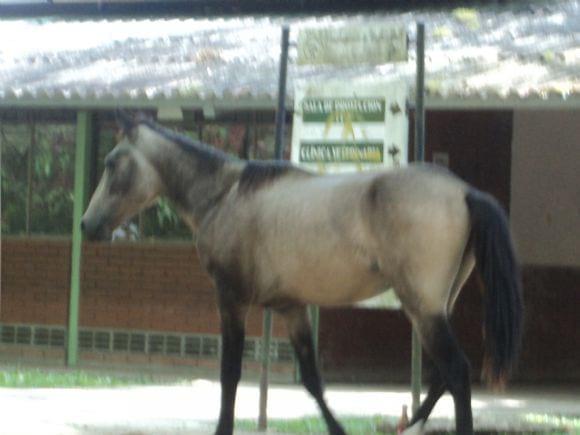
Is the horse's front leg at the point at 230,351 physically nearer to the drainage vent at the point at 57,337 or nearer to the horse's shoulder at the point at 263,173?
the horse's shoulder at the point at 263,173

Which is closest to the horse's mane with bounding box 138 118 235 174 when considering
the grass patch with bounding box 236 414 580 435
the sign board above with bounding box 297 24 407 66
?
the sign board above with bounding box 297 24 407 66

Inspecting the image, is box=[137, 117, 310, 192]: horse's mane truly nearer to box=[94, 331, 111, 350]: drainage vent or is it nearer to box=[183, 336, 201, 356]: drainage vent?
box=[183, 336, 201, 356]: drainage vent

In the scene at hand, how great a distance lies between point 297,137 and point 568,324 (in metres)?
6.29

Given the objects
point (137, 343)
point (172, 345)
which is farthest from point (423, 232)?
point (137, 343)

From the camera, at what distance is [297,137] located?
9898 mm

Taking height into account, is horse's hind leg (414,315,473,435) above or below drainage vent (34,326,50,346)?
above

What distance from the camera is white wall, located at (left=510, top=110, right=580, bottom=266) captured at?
15172mm

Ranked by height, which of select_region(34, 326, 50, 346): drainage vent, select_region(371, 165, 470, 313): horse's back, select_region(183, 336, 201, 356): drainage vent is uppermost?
select_region(371, 165, 470, 313): horse's back

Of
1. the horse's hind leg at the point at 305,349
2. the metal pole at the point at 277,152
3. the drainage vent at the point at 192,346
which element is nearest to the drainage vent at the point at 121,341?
the drainage vent at the point at 192,346

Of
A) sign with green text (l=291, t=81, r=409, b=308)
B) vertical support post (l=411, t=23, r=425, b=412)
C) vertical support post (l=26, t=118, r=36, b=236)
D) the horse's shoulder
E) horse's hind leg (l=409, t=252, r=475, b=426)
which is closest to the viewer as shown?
horse's hind leg (l=409, t=252, r=475, b=426)

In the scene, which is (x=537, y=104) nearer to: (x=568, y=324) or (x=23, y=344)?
(x=568, y=324)

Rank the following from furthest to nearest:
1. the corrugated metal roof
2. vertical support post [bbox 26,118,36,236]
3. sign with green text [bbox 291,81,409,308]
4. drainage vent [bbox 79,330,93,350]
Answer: vertical support post [bbox 26,118,36,236], drainage vent [bbox 79,330,93,350], the corrugated metal roof, sign with green text [bbox 291,81,409,308]

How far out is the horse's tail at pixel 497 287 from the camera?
794 cm

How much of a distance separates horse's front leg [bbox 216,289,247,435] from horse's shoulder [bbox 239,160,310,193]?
711 millimetres
